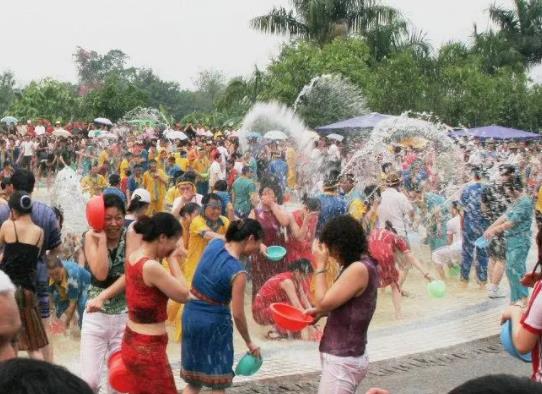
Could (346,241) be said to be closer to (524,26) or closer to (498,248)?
(498,248)

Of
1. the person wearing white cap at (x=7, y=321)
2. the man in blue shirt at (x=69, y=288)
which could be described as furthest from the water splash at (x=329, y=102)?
the person wearing white cap at (x=7, y=321)

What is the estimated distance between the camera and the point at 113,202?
677cm

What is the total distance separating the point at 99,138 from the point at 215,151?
1177cm

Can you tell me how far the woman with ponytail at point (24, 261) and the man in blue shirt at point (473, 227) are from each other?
694 centimetres

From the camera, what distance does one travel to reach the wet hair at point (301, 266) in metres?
10.1

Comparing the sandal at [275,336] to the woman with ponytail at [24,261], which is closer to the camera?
the woman with ponytail at [24,261]

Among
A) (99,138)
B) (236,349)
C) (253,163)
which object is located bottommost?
(236,349)

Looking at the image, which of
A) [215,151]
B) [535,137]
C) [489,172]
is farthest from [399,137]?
[535,137]

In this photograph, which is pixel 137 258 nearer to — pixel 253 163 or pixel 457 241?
pixel 457 241

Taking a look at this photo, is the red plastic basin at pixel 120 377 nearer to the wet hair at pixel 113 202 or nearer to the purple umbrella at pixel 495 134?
the wet hair at pixel 113 202

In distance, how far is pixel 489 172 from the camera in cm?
1453

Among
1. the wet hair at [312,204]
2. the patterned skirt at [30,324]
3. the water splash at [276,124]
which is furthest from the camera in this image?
the water splash at [276,124]

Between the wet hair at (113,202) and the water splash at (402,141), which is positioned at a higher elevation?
the water splash at (402,141)

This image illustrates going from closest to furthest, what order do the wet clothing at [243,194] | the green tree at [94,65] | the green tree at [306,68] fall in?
the wet clothing at [243,194] < the green tree at [306,68] < the green tree at [94,65]
